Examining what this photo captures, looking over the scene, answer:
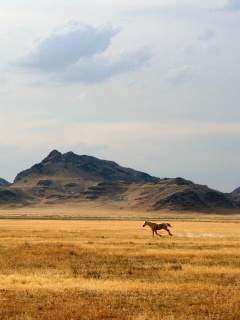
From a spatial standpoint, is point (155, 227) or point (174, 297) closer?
point (174, 297)

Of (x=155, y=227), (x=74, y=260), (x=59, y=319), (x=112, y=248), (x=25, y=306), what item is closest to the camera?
(x=59, y=319)

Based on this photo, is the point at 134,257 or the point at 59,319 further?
the point at 134,257

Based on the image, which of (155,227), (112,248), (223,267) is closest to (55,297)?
(223,267)

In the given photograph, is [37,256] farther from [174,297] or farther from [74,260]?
[174,297]

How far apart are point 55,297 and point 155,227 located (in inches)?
1293

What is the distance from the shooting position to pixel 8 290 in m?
19.5

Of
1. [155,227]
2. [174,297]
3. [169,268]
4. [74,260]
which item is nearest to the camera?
[174,297]

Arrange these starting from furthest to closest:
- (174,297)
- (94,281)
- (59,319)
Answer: (94,281) < (174,297) < (59,319)

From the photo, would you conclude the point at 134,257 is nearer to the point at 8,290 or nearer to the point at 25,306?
the point at 8,290

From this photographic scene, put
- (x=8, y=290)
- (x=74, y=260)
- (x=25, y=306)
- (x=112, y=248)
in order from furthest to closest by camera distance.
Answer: (x=112, y=248), (x=74, y=260), (x=8, y=290), (x=25, y=306)

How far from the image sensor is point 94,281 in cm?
2159

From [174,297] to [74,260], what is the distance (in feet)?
38.1

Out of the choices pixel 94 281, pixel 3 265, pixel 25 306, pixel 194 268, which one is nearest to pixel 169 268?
pixel 194 268

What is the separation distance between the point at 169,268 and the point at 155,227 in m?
25.1
